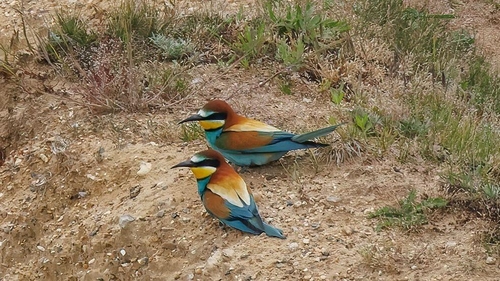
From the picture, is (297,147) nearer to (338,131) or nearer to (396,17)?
(338,131)

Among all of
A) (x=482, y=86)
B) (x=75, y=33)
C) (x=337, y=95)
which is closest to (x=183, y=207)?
(x=337, y=95)

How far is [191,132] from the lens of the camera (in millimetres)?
4855

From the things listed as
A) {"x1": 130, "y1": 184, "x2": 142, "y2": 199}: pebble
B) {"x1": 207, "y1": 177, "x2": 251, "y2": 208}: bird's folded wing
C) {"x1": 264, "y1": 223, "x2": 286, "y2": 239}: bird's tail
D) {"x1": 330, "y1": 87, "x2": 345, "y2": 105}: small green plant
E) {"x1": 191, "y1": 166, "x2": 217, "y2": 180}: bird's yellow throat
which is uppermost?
{"x1": 191, "y1": 166, "x2": 217, "y2": 180}: bird's yellow throat

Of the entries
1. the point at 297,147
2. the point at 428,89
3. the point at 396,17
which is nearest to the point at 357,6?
the point at 396,17

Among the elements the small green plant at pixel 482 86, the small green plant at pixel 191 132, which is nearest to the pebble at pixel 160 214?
the small green plant at pixel 191 132

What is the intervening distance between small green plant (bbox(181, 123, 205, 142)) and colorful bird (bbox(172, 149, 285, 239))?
0.66m

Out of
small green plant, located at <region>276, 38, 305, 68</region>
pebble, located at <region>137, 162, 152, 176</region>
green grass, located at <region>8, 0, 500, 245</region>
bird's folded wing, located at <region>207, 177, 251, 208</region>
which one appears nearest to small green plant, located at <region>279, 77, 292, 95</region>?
green grass, located at <region>8, 0, 500, 245</region>

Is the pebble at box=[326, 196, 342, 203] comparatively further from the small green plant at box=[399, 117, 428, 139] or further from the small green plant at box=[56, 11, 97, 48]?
the small green plant at box=[56, 11, 97, 48]

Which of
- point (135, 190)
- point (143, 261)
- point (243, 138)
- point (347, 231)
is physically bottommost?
point (143, 261)

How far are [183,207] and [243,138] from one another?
46 centimetres

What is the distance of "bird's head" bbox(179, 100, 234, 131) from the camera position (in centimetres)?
443

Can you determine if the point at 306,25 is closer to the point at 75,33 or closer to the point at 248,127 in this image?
the point at 248,127

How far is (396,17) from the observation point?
6.03 meters

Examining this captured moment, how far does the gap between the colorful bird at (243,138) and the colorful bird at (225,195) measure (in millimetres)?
279
